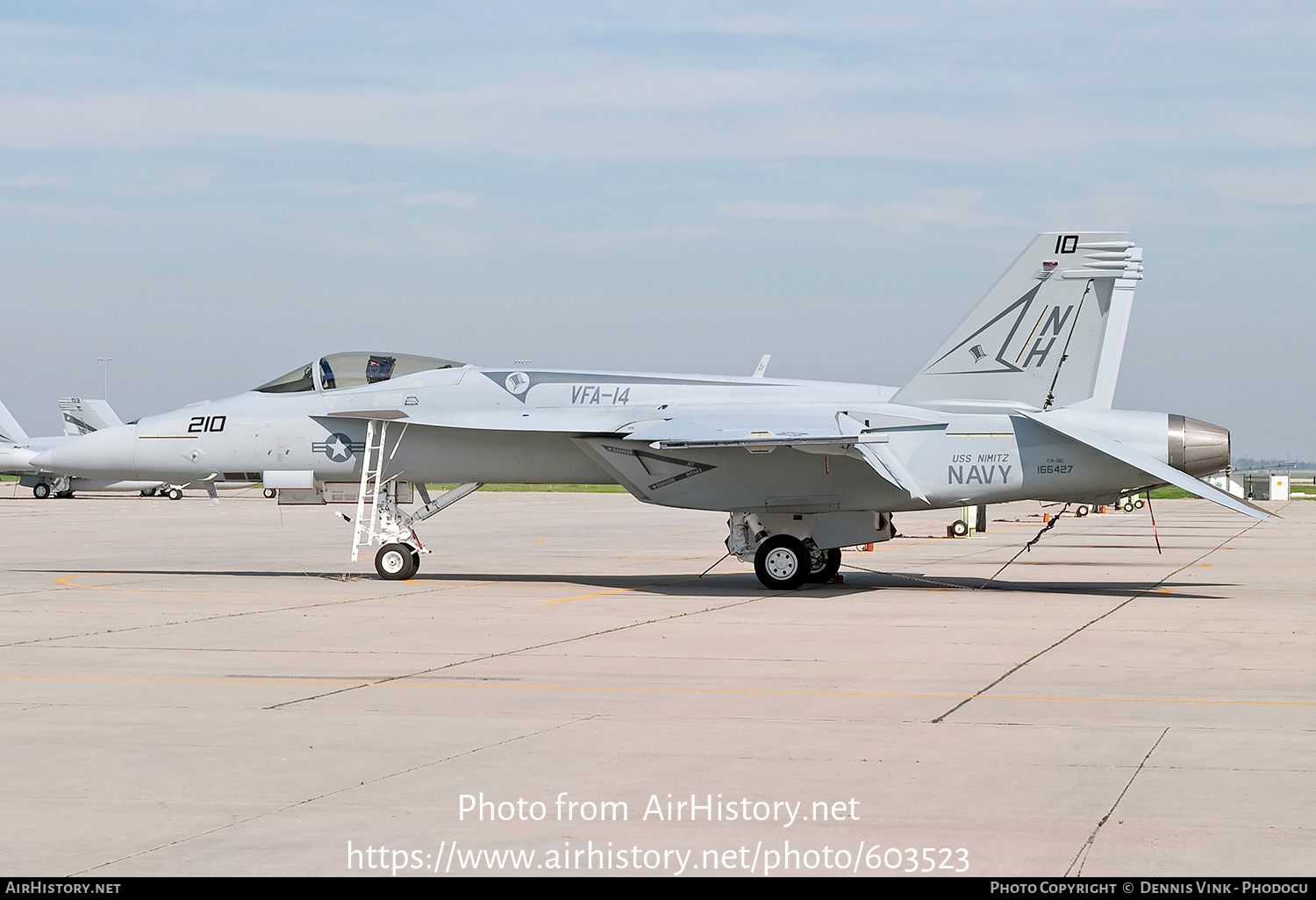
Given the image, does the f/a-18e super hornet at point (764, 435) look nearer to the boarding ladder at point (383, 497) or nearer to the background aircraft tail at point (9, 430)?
the boarding ladder at point (383, 497)

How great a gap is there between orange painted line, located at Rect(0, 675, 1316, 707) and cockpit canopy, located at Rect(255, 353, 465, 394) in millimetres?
8803

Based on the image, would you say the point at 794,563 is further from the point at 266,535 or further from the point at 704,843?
the point at 266,535

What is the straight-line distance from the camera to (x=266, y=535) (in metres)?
31.3

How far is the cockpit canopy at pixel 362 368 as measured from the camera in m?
18.4

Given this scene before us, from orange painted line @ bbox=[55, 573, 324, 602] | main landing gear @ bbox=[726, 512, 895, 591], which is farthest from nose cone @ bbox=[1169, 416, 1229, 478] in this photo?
orange painted line @ bbox=[55, 573, 324, 602]

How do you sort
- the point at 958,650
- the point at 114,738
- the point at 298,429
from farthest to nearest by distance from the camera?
the point at 298,429, the point at 958,650, the point at 114,738

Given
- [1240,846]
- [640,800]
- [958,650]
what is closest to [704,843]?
[640,800]

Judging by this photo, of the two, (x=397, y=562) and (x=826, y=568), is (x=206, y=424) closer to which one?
(x=397, y=562)

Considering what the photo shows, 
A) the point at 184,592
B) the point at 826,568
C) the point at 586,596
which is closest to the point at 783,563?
the point at 826,568

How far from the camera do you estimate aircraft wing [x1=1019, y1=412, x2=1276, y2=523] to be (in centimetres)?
1527

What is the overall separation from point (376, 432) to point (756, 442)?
5643 millimetres

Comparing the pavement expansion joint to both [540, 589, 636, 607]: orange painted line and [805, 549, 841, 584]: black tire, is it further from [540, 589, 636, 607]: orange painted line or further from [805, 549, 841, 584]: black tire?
[805, 549, 841, 584]: black tire

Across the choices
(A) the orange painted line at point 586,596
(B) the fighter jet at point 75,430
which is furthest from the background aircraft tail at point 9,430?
(A) the orange painted line at point 586,596

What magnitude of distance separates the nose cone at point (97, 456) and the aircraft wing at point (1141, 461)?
12319 millimetres
